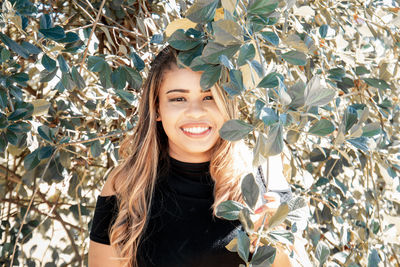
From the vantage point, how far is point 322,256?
964 mm

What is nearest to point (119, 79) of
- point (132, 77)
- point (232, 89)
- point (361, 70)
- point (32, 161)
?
point (132, 77)

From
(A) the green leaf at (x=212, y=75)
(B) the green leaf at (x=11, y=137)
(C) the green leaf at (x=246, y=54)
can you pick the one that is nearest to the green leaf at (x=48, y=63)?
(B) the green leaf at (x=11, y=137)

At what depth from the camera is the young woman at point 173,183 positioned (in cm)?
137

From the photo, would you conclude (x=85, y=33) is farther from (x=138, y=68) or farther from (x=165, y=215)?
(x=165, y=215)

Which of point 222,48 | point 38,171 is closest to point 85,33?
point 38,171

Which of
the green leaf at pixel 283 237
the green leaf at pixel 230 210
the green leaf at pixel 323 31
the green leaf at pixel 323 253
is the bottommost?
the green leaf at pixel 323 253

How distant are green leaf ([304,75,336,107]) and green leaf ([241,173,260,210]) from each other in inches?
6.3

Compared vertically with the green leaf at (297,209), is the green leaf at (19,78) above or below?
above

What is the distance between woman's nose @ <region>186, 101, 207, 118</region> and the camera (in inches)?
52.7

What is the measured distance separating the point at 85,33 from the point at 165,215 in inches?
24.2

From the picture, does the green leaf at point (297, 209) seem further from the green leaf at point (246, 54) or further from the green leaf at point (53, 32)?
the green leaf at point (53, 32)

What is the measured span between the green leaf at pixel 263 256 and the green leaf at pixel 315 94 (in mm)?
247

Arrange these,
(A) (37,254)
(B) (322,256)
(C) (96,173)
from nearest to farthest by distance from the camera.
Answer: (B) (322,256), (C) (96,173), (A) (37,254)

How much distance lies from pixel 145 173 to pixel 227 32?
2.69 feet
